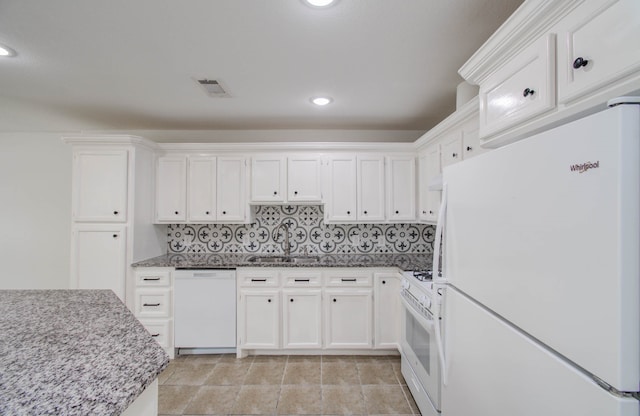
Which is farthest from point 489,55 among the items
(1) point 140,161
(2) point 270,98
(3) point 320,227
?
(1) point 140,161

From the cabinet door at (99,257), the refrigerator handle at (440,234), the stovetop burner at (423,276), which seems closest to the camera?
the refrigerator handle at (440,234)

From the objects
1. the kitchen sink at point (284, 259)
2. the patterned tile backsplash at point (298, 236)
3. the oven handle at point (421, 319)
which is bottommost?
the oven handle at point (421, 319)

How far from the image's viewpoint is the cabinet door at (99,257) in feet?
9.18

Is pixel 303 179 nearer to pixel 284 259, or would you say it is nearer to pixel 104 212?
pixel 284 259

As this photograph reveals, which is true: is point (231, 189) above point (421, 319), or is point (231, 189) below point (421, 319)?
above

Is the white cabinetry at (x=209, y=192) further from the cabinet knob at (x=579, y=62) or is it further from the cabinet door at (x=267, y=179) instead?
the cabinet knob at (x=579, y=62)

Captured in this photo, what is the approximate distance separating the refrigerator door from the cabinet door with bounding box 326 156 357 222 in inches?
74.2

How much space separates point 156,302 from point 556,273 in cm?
320

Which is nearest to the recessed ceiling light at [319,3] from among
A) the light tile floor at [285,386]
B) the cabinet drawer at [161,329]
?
the light tile floor at [285,386]

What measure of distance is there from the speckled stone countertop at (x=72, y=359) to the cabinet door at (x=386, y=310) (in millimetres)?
2154

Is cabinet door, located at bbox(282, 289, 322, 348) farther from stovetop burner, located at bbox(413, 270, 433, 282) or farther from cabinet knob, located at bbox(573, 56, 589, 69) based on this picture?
cabinet knob, located at bbox(573, 56, 589, 69)

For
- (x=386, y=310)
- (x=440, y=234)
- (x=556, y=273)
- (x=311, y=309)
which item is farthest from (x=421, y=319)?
(x=556, y=273)

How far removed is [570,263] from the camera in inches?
26.4

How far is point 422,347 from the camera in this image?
1.97 meters
